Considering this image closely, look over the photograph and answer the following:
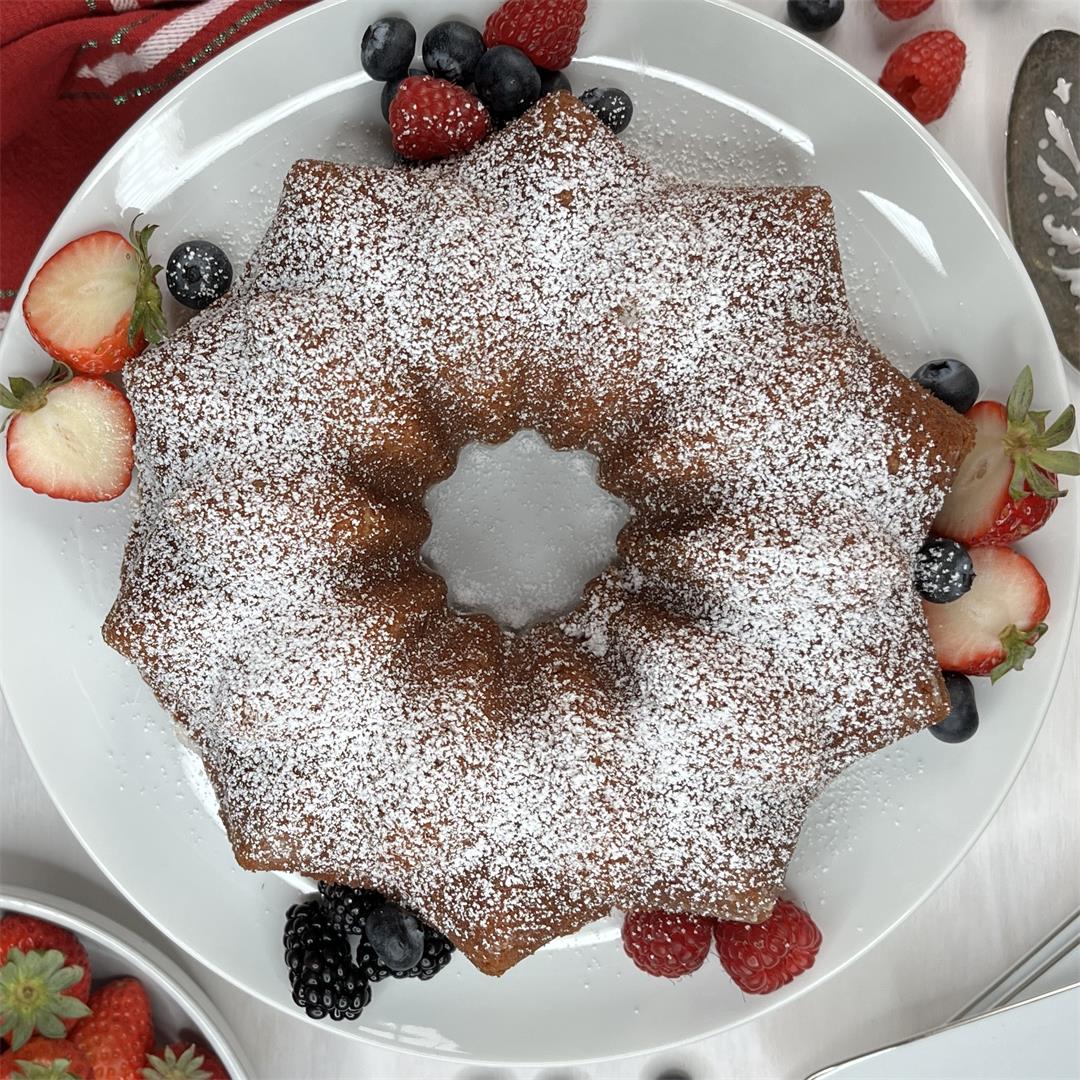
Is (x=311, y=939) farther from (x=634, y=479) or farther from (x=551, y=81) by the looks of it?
(x=551, y=81)

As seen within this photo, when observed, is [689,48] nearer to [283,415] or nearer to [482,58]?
[482,58]

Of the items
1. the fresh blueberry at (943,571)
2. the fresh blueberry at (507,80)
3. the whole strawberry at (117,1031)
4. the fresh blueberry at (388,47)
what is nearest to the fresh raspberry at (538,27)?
the fresh blueberry at (507,80)

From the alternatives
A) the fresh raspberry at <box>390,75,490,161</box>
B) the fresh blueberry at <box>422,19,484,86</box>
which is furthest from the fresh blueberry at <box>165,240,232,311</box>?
the fresh blueberry at <box>422,19,484,86</box>

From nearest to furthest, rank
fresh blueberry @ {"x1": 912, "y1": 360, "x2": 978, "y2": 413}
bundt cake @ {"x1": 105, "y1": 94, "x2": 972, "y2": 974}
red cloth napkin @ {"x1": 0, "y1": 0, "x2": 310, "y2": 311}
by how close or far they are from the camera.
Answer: bundt cake @ {"x1": 105, "y1": 94, "x2": 972, "y2": 974}
fresh blueberry @ {"x1": 912, "y1": 360, "x2": 978, "y2": 413}
red cloth napkin @ {"x1": 0, "y1": 0, "x2": 310, "y2": 311}

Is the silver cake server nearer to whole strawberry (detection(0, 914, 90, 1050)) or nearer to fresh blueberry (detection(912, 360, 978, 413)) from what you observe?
fresh blueberry (detection(912, 360, 978, 413))

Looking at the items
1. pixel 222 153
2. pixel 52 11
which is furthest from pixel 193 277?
pixel 52 11

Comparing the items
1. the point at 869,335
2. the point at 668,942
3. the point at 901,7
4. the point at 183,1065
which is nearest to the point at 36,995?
the point at 183,1065

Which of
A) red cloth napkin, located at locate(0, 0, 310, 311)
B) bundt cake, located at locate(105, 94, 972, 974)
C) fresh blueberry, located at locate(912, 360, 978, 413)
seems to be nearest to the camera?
bundt cake, located at locate(105, 94, 972, 974)

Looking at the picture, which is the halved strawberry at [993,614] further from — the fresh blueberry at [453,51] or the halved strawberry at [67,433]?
the halved strawberry at [67,433]
